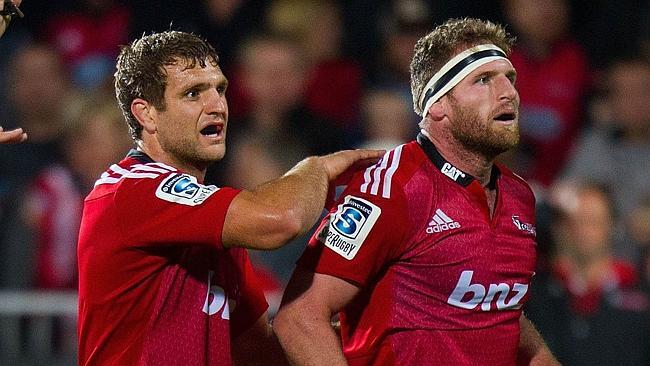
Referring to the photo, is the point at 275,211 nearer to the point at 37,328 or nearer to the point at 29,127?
the point at 37,328

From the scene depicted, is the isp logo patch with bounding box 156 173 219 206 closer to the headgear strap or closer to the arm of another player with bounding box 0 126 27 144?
the arm of another player with bounding box 0 126 27 144

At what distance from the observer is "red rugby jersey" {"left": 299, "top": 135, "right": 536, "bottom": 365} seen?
396cm

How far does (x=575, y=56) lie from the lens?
314 inches

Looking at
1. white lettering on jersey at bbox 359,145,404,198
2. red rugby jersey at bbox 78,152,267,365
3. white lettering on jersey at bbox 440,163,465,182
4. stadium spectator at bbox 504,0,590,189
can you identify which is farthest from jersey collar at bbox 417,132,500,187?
stadium spectator at bbox 504,0,590,189

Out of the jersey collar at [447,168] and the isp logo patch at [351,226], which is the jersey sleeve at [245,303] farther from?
the jersey collar at [447,168]

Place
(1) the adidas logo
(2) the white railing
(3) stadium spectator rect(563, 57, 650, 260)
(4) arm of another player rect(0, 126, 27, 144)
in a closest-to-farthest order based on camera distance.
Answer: (4) arm of another player rect(0, 126, 27, 144)
(1) the adidas logo
(2) the white railing
(3) stadium spectator rect(563, 57, 650, 260)

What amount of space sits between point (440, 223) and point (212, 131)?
0.82 metres

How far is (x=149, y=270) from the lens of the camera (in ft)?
12.9

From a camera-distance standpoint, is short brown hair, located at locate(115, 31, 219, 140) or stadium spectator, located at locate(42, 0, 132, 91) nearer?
short brown hair, located at locate(115, 31, 219, 140)

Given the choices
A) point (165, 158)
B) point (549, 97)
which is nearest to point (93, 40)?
point (549, 97)

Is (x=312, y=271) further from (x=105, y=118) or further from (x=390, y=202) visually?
(x=105, y=118)

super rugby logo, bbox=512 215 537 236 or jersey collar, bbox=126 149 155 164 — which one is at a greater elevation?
jersey collar, bbox=126 149 155 164

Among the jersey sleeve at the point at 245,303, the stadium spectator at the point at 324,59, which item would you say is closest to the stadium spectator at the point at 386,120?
the stadium spectator at the point at 324,59

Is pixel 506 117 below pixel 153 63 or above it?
below
